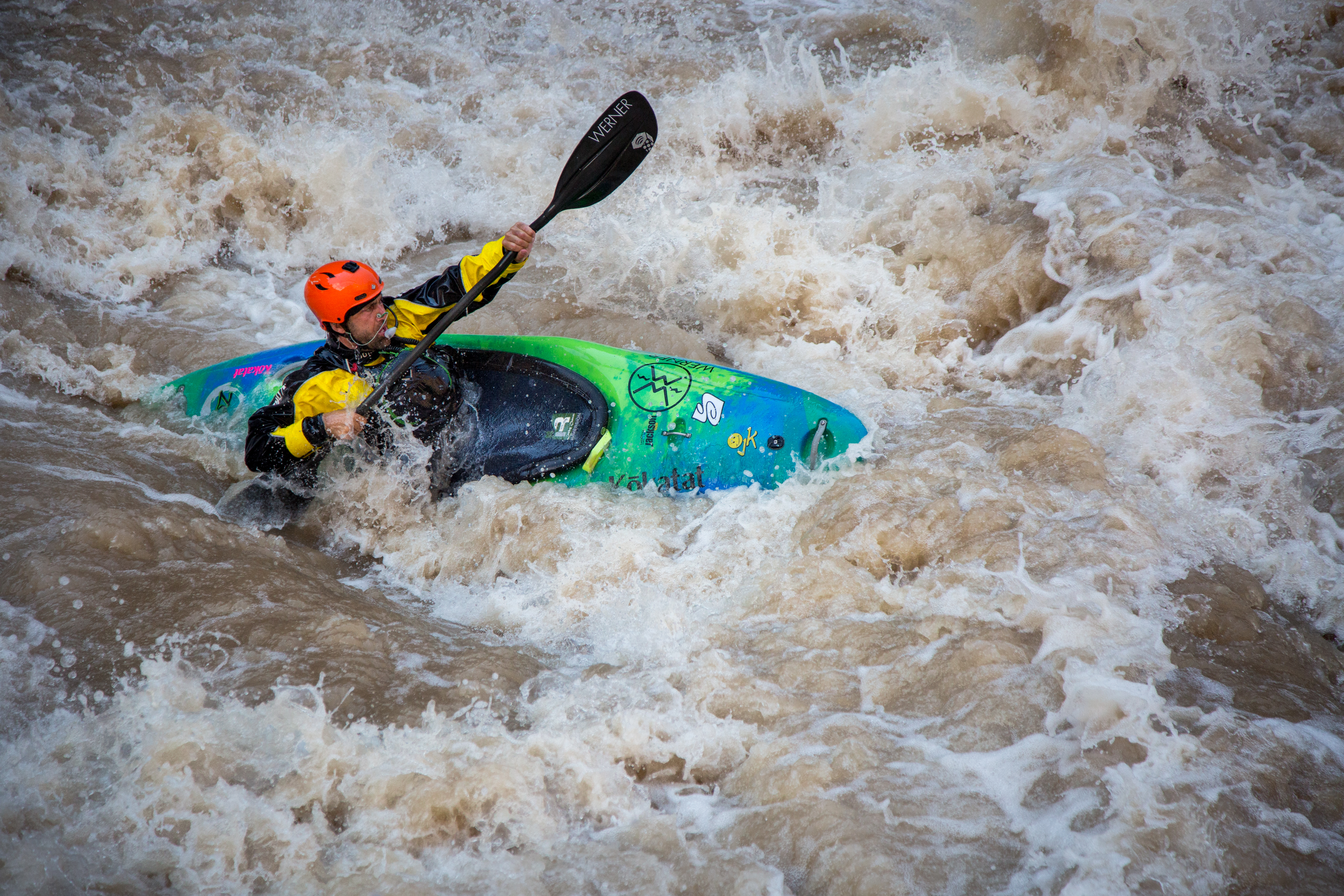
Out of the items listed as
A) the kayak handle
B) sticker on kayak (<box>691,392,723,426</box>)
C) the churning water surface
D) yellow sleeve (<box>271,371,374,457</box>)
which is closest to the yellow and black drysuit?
yellow sleeve (<box>271,371,374,457</box>)

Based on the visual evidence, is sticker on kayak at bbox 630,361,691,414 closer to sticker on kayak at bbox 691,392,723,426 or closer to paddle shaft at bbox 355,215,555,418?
sticker on kayak at bbox 691,392,723,426

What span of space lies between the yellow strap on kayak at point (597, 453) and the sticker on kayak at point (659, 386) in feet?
0.65

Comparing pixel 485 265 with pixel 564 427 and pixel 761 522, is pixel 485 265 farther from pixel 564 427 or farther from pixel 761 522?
pixel 761 522

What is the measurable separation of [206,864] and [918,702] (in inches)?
78.9

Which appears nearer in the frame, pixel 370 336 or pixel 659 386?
pixel 370 336

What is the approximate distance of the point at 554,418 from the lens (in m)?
3.73

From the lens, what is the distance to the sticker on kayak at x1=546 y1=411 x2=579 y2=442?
3680 mm

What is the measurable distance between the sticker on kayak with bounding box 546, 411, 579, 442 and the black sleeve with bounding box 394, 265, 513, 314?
0.69 m

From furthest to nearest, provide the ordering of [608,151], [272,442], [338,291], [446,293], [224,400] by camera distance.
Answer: [224,400] < [608,151] < [446,293] < [272,442] < [338,291]

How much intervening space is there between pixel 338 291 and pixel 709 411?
1641 mm

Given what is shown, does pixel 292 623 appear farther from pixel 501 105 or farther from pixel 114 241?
pixel 501 105

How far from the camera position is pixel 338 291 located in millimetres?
3398

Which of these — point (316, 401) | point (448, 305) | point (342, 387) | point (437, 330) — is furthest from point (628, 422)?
point (316, 401)

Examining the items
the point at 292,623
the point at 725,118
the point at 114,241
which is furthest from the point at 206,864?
the point at 725,118
